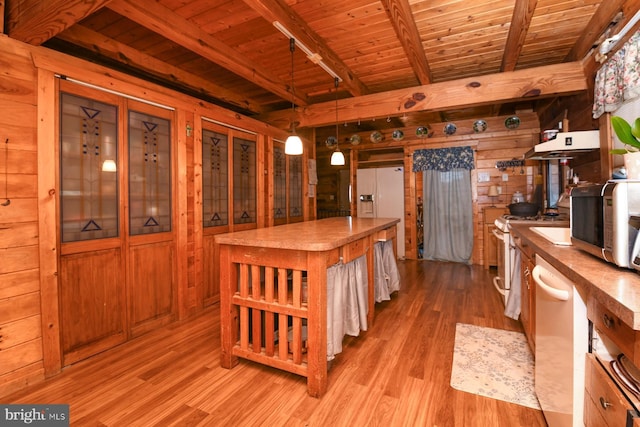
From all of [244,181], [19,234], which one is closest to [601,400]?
[19,234]

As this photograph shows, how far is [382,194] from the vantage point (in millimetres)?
5965

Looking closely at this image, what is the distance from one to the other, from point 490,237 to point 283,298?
14.1 ft

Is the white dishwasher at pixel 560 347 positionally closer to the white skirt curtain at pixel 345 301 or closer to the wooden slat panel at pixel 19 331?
the white skirt curtain at pixel 345 301

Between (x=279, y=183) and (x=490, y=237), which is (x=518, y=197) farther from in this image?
(x=279, y=183)

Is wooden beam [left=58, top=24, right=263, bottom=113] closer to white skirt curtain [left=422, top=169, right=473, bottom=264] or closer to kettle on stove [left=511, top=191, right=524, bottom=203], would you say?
white skirt curtain [left=422, top=169, right=473, bottom=264]

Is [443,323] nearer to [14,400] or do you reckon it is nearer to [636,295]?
[636,295]

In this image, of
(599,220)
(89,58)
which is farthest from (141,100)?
(599,220)

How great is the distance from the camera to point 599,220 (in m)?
1.19

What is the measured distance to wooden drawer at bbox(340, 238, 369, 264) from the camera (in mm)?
2074

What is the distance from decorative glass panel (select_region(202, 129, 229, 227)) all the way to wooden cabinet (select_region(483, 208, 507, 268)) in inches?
162

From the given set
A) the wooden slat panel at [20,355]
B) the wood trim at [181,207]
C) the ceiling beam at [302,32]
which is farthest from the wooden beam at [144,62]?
the wooden slat panel at [20,355]

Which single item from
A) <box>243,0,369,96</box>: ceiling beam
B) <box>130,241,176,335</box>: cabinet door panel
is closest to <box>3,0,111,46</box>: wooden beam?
<box>243,0,369,96</box>: ceiling beam

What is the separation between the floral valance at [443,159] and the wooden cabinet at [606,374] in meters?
4.56

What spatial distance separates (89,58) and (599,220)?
3870mm
